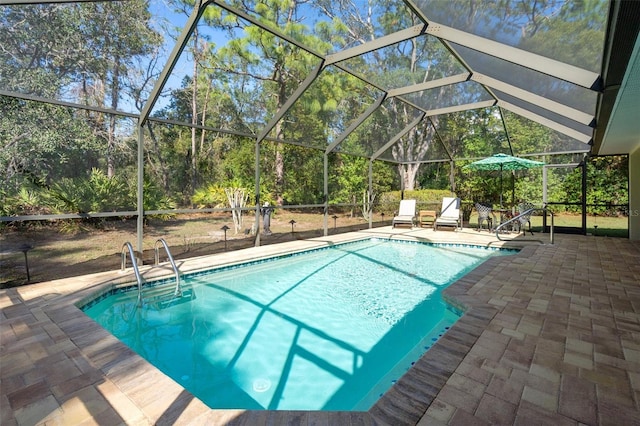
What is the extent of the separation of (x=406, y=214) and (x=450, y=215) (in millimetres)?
1457

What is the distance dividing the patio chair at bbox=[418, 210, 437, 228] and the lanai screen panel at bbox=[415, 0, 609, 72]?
291 inches

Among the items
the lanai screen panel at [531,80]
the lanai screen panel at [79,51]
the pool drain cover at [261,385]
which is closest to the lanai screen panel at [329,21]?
the lanai screen panel at [531,80]

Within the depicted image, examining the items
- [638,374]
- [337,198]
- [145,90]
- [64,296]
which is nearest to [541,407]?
[638,374]

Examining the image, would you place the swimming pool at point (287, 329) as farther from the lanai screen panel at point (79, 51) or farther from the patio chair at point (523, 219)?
the patio chair at point (523, 219)

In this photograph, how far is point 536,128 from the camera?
1002cm

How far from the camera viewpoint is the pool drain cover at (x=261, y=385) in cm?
283

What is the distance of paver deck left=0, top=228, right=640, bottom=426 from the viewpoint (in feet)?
6.09

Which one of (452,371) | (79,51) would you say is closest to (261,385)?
(452,371)

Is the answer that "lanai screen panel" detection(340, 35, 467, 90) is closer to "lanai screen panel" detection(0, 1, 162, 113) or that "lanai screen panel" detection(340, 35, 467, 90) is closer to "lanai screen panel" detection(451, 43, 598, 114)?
"lanai screen panel" detection(451, 43, 598, 114)

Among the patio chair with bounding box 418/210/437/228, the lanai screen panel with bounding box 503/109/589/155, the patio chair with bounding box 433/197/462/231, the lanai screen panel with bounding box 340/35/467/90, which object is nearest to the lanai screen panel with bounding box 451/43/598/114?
the lanai screen panel with bounding box 340/35/467/90

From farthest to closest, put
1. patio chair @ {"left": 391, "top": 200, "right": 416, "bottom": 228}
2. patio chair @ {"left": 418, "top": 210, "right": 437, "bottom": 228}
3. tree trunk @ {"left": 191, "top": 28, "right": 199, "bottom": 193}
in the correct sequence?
patio chair @ {"left": 418, "top": 210, "right": 437, "bottom": 228} < patio chair @ {"left": 391, "top": 200, "right": 416, "bottom": 228} < tree trunk @ {"left": 191, "top": 28, "right": 199, "bottom": 193}

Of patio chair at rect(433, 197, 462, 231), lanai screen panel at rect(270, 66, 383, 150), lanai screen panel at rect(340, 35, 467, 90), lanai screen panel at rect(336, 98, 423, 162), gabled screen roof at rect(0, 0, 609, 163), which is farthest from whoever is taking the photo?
patio chair at rect(433, 197, 462, 231)

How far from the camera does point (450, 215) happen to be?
10820 millimetres

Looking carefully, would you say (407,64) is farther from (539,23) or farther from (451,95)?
(539,23)
